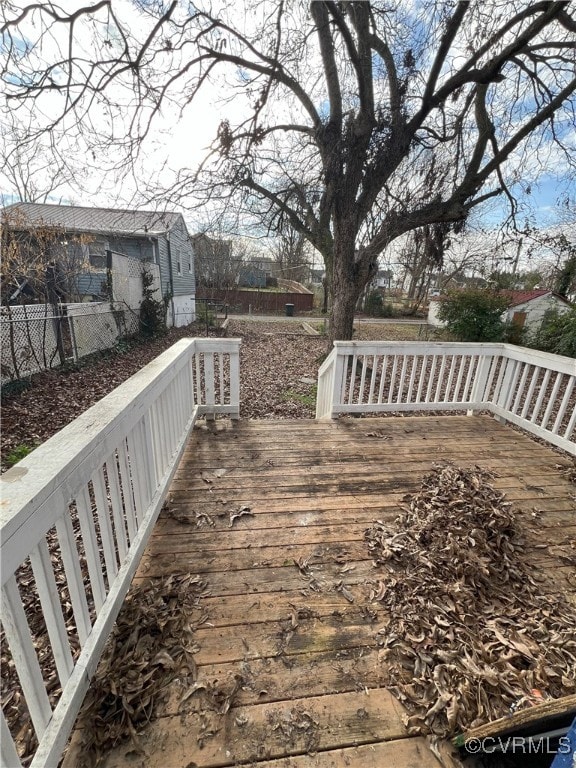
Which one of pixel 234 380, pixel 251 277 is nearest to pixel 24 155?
pixel 234 380

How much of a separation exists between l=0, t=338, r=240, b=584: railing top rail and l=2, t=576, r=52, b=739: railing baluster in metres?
0.12

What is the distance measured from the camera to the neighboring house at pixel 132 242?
447 inches

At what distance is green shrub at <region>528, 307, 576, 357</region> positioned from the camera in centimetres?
678

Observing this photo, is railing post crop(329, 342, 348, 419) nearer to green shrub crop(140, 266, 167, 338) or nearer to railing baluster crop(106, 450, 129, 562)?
railing baluster crop(106, 450, 129, 562)

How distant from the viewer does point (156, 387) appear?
6.66 ft

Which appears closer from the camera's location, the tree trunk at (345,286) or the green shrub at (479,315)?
the tree trunk at (345,286)

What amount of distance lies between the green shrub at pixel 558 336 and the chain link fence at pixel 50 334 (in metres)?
9.60

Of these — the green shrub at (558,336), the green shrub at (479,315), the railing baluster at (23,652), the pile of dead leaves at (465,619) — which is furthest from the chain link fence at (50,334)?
the green shrub at (558,336)

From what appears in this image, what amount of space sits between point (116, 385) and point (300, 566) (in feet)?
17.5

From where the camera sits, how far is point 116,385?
240 inches

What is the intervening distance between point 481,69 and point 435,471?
5996 mm

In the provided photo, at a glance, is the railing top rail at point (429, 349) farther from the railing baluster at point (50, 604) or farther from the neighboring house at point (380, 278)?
the neighboring house at point (380, 278)

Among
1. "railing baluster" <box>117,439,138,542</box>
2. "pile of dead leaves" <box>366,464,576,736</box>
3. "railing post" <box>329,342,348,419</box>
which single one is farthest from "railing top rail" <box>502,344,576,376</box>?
"railing baluster" <box>117,439,138,542</box>

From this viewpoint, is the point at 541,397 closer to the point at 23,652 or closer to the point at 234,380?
the point at 234,380
